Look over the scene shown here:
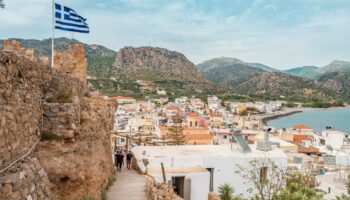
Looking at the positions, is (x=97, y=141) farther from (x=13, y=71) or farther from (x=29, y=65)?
(x=13, y=71)

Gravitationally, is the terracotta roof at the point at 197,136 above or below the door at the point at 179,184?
below

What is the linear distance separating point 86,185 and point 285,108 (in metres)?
182

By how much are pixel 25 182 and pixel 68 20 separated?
899cm

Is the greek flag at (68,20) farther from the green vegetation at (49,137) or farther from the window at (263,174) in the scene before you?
the window at (263,174)

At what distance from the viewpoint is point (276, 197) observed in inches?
571

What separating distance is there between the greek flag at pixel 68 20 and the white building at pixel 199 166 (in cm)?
673

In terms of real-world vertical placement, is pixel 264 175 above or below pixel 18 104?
below

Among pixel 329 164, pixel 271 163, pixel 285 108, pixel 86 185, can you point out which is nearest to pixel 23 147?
pixel 86 185

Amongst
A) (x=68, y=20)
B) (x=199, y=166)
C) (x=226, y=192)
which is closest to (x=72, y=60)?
(x=68, y=20)

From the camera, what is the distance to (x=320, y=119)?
511 feet

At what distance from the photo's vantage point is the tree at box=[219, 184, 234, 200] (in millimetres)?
17094

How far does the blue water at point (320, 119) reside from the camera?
452 feet

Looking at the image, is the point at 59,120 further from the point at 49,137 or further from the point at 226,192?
the point at 226,192

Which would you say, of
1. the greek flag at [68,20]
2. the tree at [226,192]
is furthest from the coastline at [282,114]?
the greek flag at [68,20]
